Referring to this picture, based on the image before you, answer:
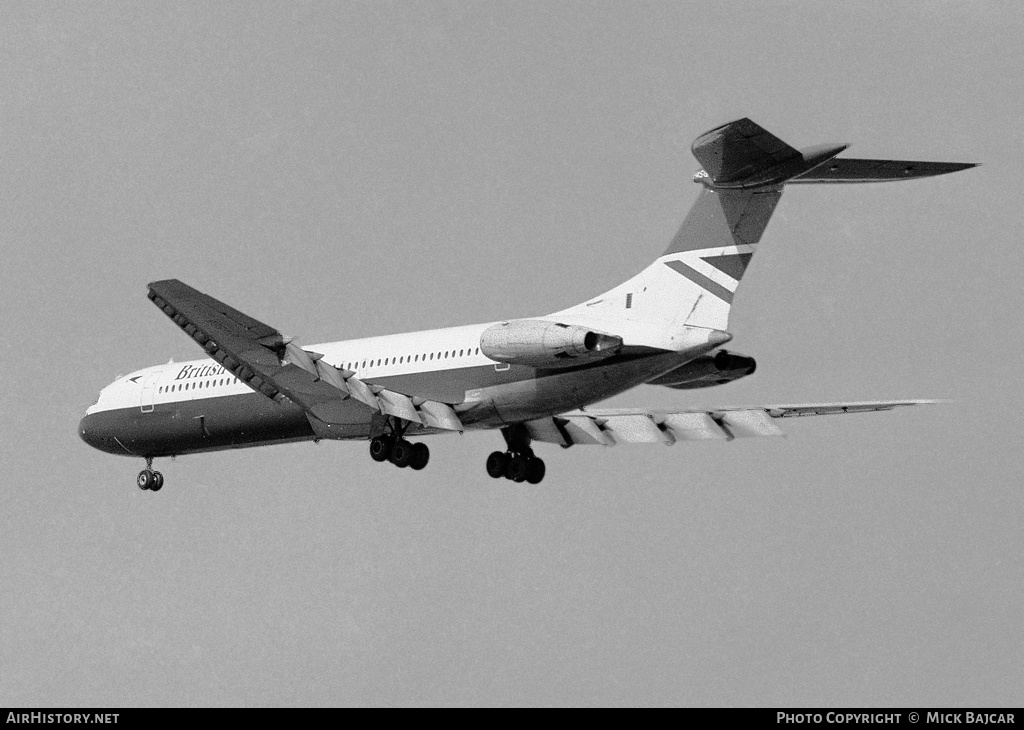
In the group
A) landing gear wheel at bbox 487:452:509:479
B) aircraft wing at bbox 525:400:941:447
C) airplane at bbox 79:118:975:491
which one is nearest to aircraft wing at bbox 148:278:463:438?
airplane at bbox 79:118:975:491

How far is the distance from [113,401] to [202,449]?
3297 millimetres

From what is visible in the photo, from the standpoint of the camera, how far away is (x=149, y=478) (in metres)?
52.1

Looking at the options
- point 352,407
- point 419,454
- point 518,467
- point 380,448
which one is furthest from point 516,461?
point 352,407

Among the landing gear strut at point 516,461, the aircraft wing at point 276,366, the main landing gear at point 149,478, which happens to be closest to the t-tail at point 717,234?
the aircraft wing at point 276,366

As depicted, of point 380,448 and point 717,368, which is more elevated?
point 717,368

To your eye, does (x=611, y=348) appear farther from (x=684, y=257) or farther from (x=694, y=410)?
(x=694, y=410)

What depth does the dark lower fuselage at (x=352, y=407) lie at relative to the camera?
41.8 metres

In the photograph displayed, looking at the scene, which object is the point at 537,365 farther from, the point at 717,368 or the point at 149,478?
the point at 149,478

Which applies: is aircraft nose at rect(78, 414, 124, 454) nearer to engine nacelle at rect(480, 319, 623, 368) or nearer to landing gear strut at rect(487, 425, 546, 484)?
landing gear strut at rect(487, 425, 546, 484)

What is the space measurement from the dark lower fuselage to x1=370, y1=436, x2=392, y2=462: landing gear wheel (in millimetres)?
580

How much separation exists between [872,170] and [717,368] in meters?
5.74

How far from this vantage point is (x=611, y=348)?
133ft

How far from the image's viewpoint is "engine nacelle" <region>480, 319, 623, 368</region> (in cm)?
4044
